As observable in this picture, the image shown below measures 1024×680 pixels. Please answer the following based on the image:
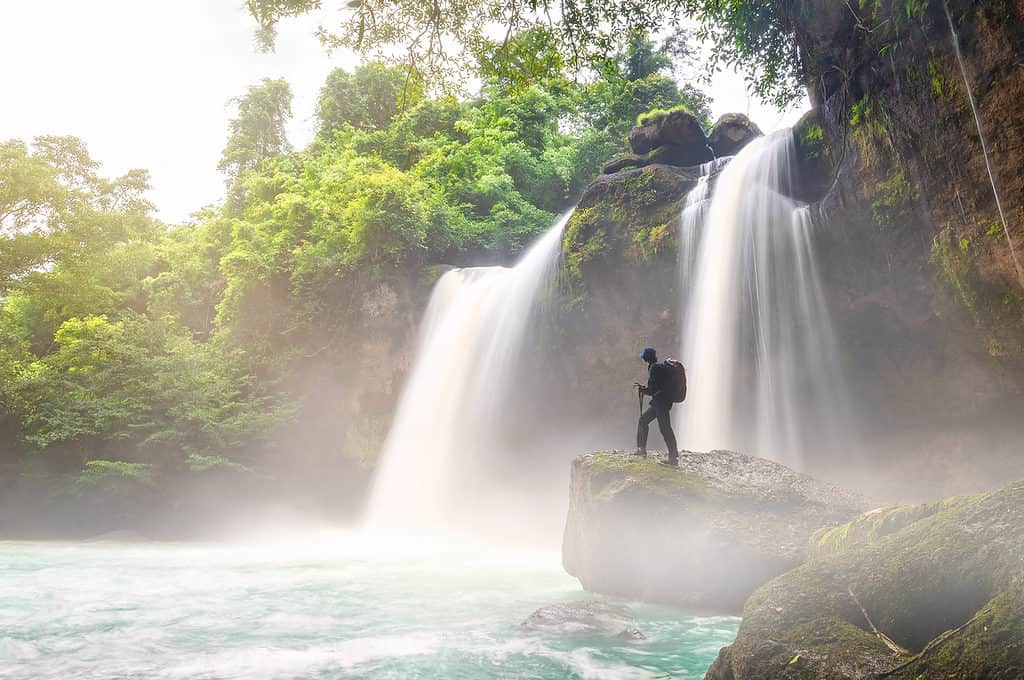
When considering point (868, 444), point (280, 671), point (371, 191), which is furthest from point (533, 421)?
point (280, 671)

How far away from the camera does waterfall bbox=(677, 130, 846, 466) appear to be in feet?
38.6

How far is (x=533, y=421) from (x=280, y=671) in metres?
11.4

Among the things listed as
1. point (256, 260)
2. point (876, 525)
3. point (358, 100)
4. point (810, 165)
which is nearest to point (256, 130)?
point (358, 100)

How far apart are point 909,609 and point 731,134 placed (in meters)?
14.9

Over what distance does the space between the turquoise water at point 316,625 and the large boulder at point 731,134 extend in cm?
1117

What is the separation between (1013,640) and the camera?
100 inches

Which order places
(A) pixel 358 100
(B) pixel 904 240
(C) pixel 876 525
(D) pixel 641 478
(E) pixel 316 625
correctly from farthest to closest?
(A) pixel 358 100, (B) pixel 904 240, (D) pixel 641 478, (E) pixel 316 625, (C) pixel 876 525

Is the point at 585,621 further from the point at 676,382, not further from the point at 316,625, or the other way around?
the point at 676,382

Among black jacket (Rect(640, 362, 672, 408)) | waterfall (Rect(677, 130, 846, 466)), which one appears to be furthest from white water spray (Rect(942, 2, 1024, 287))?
black jacket (Rect(640, 362, 672, 408))

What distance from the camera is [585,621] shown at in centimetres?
588

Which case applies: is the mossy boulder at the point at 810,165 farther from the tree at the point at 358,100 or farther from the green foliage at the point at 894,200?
the tree at the point at 358,100

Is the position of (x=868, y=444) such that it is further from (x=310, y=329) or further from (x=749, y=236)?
(x=310, y=329)

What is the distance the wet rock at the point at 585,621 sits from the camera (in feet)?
18.6

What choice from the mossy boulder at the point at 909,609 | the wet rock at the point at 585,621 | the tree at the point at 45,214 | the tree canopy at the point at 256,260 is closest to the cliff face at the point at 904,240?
the tree canopy at the point at 256,260
